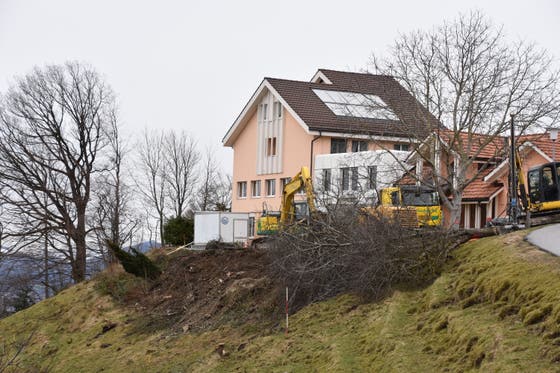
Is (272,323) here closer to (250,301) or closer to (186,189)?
(250,301)

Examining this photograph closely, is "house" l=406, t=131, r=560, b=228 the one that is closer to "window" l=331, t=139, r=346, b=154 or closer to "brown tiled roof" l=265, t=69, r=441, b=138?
"brown tiled roof" l=265, t=69, r=441, b=138

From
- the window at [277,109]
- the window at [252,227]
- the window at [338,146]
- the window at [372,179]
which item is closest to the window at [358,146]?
the window at [338,146]

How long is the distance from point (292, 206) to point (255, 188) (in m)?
19.4

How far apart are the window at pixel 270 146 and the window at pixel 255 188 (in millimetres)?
2057

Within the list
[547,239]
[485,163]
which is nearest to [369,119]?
[485,163]

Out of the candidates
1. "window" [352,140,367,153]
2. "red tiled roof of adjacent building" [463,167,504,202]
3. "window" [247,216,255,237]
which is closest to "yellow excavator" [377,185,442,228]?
"red tiled roof of adjacent building" [463,167,504,202]

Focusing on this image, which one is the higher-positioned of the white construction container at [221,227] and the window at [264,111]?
the window at [264,111]

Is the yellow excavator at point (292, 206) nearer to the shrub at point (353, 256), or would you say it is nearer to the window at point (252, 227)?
the shrub at point (353, 256)

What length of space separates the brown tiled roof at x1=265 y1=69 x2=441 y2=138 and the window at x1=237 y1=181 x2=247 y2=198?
7.50 metres

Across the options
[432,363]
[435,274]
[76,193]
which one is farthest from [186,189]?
[432,363]

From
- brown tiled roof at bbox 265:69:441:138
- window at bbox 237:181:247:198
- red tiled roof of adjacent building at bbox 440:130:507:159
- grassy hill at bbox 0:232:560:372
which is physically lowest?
grassy hill at bbox 0:232:560:372

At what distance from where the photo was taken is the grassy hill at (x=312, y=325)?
16266 mm

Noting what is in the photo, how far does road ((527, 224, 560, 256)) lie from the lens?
787 inches

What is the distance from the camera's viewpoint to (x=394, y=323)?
2009 cm
